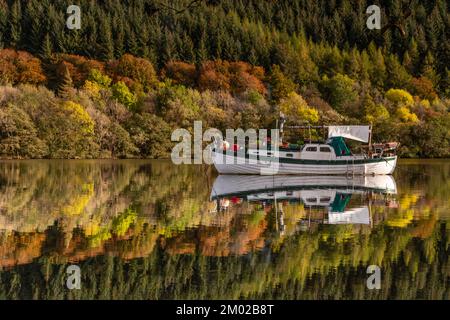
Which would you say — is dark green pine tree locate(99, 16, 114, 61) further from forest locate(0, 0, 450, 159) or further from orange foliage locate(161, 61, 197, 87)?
orange foliage locate(161, 61, 197, 87)

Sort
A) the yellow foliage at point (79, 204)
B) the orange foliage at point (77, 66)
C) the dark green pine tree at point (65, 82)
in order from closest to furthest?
the yellow foliage at point (79, 204) < the dark green pine tree at point (65, 82) < the orange foliage at point (77, 66)

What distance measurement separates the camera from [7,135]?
76.3 m

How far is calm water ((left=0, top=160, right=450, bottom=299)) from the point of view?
52.2 ft

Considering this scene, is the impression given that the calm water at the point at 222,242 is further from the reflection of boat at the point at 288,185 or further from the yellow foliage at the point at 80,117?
the yellow foliage at the point at 80,117

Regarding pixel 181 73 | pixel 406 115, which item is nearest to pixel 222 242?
pixel 406 115

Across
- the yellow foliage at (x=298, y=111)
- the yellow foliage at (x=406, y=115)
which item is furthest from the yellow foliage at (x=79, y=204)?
the yellow foliage at (x=406, y=115)

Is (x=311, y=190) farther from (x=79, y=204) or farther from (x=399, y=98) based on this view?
(x=399, y=98)

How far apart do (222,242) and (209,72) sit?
99.1 metres

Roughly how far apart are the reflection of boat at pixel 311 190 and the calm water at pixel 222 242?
0.44 feet

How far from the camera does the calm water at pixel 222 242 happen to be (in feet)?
52.2

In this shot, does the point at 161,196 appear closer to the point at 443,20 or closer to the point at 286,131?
the point at 286,131

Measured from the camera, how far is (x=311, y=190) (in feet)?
125

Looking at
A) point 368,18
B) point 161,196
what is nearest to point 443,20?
point 368,18
